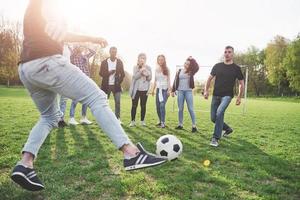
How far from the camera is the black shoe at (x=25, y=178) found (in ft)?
11.0

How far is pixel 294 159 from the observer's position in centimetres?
633

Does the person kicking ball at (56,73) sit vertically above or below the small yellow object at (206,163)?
above

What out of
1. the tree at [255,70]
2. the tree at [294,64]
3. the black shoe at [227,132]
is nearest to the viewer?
the black shoe at [227,132]

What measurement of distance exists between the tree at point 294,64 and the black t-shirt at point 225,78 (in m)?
60.7

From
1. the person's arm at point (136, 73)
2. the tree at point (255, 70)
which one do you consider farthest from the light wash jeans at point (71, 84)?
the tree at point (255, 70)

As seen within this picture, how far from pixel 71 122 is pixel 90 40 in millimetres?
6791

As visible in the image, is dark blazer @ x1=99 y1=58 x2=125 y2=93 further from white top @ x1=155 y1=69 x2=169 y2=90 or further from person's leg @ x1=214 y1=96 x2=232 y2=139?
person's leg @ x1=214 y1=96 x2=232 y2=139

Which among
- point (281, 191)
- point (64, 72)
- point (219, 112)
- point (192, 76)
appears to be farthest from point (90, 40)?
point (192, 76)

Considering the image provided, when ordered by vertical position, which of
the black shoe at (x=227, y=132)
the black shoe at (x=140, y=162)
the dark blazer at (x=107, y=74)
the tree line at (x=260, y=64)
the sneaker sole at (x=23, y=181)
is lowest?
the black shoe at (x=227, y=132)

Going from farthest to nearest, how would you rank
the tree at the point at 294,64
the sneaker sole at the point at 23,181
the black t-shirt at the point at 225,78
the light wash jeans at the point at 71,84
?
the tree at the point at 294,64 < the black t-shirt at the point at 225,78 < the sneaker sole at the point at 23,181 < the light wash jeans at the point at 71,84

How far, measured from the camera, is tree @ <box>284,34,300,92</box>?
62812mm

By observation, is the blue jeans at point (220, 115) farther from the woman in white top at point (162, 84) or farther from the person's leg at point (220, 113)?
the woman in white top at point (162, 84)

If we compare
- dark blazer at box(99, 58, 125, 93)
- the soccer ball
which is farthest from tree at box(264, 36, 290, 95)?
the soccer ball

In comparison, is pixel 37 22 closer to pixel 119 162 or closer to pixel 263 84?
pixel 119 162
